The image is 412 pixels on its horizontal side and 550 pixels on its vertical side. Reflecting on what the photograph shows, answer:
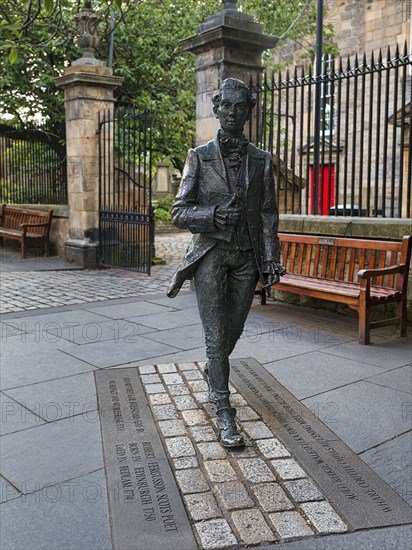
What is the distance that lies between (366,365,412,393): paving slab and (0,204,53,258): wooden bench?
965 centimetres

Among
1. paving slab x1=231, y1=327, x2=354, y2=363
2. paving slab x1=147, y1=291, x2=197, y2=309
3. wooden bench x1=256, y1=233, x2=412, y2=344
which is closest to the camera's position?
paving slab x1=231, y1=327, x2=354, y2=363

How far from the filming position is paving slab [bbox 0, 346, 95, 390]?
4.98 meters

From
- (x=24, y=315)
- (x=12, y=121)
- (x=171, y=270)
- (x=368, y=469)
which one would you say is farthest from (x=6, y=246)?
(x=368, y=469)

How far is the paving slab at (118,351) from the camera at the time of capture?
5.54 m

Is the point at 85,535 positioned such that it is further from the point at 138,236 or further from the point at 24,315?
the point at 138,236

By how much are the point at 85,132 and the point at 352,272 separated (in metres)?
7.00

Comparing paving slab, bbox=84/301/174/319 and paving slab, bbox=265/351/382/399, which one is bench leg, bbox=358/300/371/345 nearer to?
paving slab, bbox=265/351/382/399

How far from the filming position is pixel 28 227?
44.4ft

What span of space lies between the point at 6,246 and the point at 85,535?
13759 millimetres

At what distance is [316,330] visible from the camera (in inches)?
266

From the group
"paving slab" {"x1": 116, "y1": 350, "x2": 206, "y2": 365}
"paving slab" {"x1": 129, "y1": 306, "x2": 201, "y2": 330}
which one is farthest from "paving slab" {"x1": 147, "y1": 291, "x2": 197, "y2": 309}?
"paving slab" {"x1": 116, "y1": 350, "x2": 206, "y2": 365}

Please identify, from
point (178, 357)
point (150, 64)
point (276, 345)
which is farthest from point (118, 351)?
point (150, 64)

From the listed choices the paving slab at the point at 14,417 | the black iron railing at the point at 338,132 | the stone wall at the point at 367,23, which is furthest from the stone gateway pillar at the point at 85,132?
the stone wall at the point at 367,23

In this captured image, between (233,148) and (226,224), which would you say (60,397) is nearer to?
(226,224)
